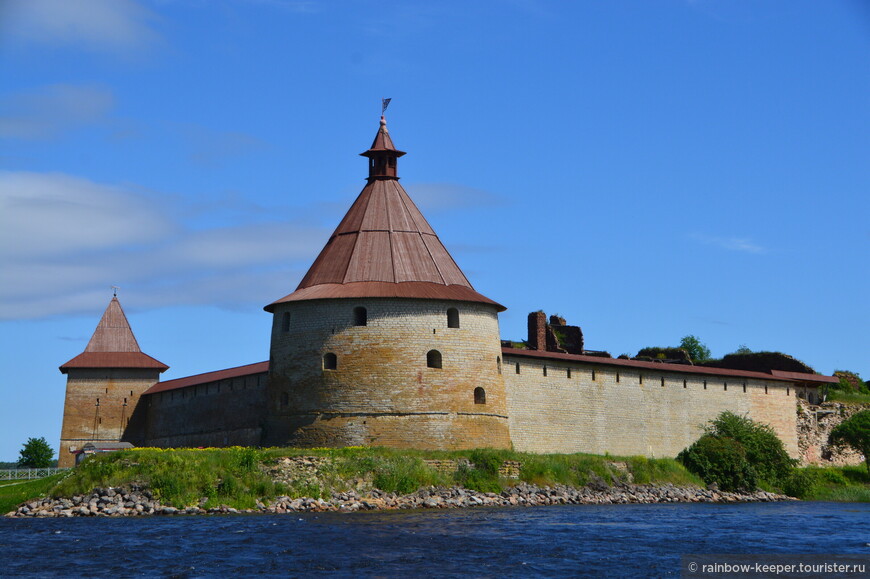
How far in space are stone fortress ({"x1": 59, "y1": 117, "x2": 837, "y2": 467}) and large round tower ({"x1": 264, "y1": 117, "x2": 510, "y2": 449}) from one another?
4cm

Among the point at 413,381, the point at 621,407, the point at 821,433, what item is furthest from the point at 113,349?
the point at 821,433

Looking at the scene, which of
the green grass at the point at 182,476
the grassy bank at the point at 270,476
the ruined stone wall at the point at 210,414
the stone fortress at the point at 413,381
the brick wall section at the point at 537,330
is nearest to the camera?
the green grass at the point at 182,476

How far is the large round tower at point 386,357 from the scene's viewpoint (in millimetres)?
32125

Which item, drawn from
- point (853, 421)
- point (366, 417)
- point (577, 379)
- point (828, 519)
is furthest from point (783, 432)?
point (366, 417)

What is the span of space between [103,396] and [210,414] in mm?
9019

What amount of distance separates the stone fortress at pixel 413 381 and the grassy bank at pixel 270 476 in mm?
1525

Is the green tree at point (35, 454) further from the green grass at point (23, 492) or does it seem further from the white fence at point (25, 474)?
the green grass at point (23, 492)

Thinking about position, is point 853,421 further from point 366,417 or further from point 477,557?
point 477,557

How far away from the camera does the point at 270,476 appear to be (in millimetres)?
28656

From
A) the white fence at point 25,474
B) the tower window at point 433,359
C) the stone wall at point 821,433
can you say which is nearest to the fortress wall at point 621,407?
the stone wall at point 821,433

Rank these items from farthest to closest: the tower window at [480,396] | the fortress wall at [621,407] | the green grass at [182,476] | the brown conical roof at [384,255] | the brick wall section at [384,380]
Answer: the fortress wall at [621,407]
the tower window at [480,396]
the brown conical roof at [384,255]
the brick wall section at [384,380]
the green grass at [182,476]

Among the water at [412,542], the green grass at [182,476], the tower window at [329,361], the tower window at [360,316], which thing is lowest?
the water at [412,542]

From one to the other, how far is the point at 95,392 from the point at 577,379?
2064cm

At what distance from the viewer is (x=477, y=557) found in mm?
19547
